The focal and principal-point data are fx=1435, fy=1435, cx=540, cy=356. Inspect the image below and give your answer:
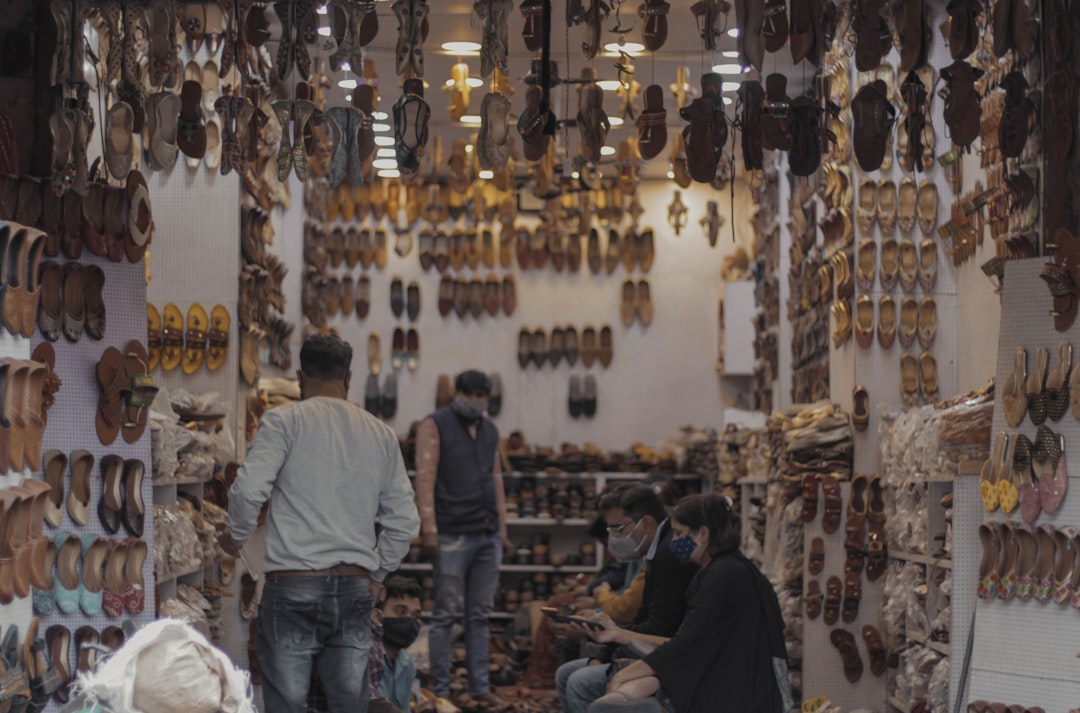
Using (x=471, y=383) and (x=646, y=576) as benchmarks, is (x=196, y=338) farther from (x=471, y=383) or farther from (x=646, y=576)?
(x=646, y=576)

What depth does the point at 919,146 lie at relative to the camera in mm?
4977

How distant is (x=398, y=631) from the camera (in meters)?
5.40

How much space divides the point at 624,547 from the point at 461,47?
374 cm

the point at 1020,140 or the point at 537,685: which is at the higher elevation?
the point at 1020,140

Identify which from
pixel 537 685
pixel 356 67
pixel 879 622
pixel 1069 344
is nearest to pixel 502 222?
pixel 537 685

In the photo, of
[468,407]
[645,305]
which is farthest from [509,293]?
[468,407]

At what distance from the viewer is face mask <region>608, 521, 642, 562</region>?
578 centimetres

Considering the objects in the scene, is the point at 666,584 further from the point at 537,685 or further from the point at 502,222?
the point at 502,222

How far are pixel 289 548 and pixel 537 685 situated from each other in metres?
4.04

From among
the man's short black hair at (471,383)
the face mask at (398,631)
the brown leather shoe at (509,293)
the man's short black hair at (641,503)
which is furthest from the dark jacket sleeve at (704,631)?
the brown leather shoe at (509,293)

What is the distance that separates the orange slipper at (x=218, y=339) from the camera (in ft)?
22.5

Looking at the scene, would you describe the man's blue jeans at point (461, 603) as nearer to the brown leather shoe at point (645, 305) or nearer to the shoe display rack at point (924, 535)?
the shoe display rack at point (924, 535)

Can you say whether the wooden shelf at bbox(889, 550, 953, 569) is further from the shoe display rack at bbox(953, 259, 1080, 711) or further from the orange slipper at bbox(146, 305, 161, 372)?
the orange slipper at bbox(146, 305, 161, 372)

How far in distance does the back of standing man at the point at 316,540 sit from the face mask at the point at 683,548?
995mm
